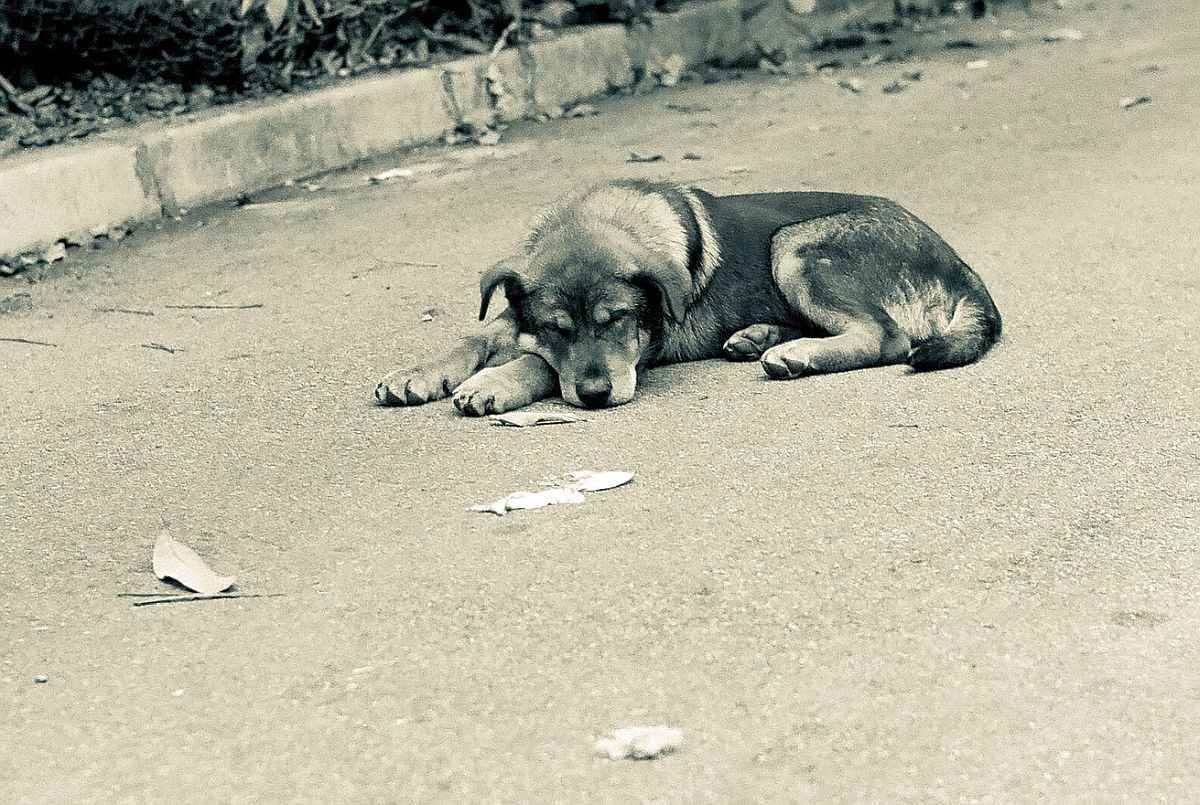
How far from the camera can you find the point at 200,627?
3.62m

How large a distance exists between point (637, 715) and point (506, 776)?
12.1 inches

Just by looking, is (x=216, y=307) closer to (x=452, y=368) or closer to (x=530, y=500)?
(x=452, y=368)

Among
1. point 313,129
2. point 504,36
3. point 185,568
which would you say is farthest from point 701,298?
point 504,36

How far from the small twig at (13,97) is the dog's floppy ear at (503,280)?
12.6ft

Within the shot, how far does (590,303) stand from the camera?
521 centimetres

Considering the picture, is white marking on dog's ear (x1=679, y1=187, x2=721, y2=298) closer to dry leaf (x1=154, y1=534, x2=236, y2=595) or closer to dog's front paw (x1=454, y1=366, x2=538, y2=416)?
dog's front paw (x1=454, y1=366, x2=538, y2=416)

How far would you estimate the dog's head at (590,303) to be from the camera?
16.9 ft

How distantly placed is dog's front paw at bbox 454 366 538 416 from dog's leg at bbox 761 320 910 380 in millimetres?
782

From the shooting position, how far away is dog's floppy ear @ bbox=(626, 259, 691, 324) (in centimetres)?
521

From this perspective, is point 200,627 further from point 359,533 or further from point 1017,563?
point 1017,563

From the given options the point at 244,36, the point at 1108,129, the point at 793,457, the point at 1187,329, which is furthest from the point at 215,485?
the point at 1108,129

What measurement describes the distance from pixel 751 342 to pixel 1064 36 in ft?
24.2

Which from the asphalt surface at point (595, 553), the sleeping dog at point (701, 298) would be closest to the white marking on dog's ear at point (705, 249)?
the sleeping dog at point (701, 298)

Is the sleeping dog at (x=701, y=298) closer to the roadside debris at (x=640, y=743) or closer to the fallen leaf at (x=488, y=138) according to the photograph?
the roadside debris at (x=640, y=743)
